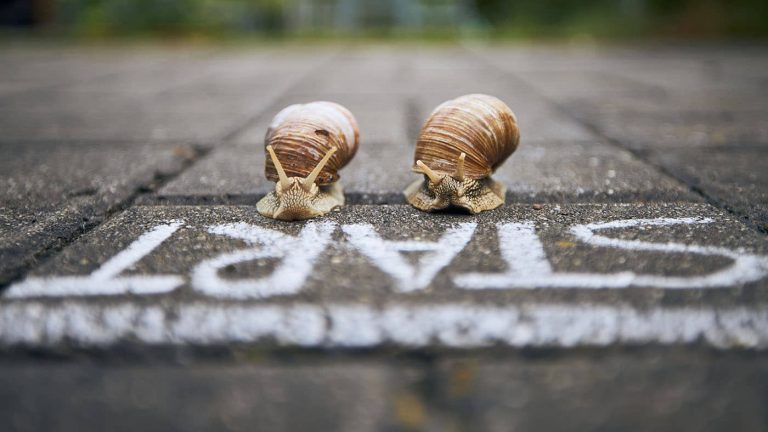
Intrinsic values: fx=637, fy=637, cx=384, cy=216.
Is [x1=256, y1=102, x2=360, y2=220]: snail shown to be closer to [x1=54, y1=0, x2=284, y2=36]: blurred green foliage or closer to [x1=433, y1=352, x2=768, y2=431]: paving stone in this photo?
[x1=433, y1=352, x2=768, y2=431]: paving stone

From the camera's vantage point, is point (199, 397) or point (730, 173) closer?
point (199, 397)

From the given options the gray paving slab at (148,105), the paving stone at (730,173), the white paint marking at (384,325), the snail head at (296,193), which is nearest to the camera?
the white paint marking at (384,325)

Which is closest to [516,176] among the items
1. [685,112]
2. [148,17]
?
[685,112]

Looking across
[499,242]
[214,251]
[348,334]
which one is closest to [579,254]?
[499,242]

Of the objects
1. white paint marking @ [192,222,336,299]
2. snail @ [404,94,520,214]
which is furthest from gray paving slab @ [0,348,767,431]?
snail @ [404,94,520,214]

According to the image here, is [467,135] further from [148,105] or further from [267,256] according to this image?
[148,105]

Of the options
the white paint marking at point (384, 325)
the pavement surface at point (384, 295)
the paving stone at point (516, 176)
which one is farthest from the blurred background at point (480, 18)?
the white paint marking at point (384, 325)

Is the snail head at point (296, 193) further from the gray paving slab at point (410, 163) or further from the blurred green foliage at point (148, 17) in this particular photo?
the blurred green foliage at point (148, 17)

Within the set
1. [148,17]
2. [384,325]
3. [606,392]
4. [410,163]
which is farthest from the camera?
[148,17]

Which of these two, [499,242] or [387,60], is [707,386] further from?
[387,60]
